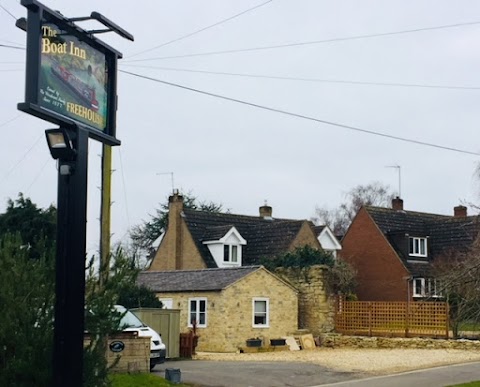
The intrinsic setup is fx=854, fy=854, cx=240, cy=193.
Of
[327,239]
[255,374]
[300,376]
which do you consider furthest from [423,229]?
[255,374]

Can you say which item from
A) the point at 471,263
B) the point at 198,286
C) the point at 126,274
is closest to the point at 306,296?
the point at 198,286

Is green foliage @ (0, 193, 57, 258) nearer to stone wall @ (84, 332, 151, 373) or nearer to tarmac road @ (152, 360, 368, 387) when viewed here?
tarmac road @ (152, 360, 368, 387)

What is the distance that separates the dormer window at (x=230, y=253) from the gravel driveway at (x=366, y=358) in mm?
14452

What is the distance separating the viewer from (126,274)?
12.1m

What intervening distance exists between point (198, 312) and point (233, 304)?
5.70ft

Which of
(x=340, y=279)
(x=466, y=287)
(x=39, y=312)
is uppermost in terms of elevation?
(x=340, y=279)

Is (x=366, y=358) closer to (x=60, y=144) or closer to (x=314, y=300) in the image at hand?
(x=314, y=300)

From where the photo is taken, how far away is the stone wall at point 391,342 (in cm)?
3278

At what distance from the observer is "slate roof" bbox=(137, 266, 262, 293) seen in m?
35.6

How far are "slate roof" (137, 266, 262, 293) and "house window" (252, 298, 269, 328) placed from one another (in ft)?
4.36

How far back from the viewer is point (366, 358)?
29.5 m

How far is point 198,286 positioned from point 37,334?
82.3 feet

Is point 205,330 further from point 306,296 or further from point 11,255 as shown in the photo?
point 11,255

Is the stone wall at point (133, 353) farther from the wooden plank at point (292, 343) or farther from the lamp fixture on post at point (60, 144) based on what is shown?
the wooden plank at point (292, 343)
